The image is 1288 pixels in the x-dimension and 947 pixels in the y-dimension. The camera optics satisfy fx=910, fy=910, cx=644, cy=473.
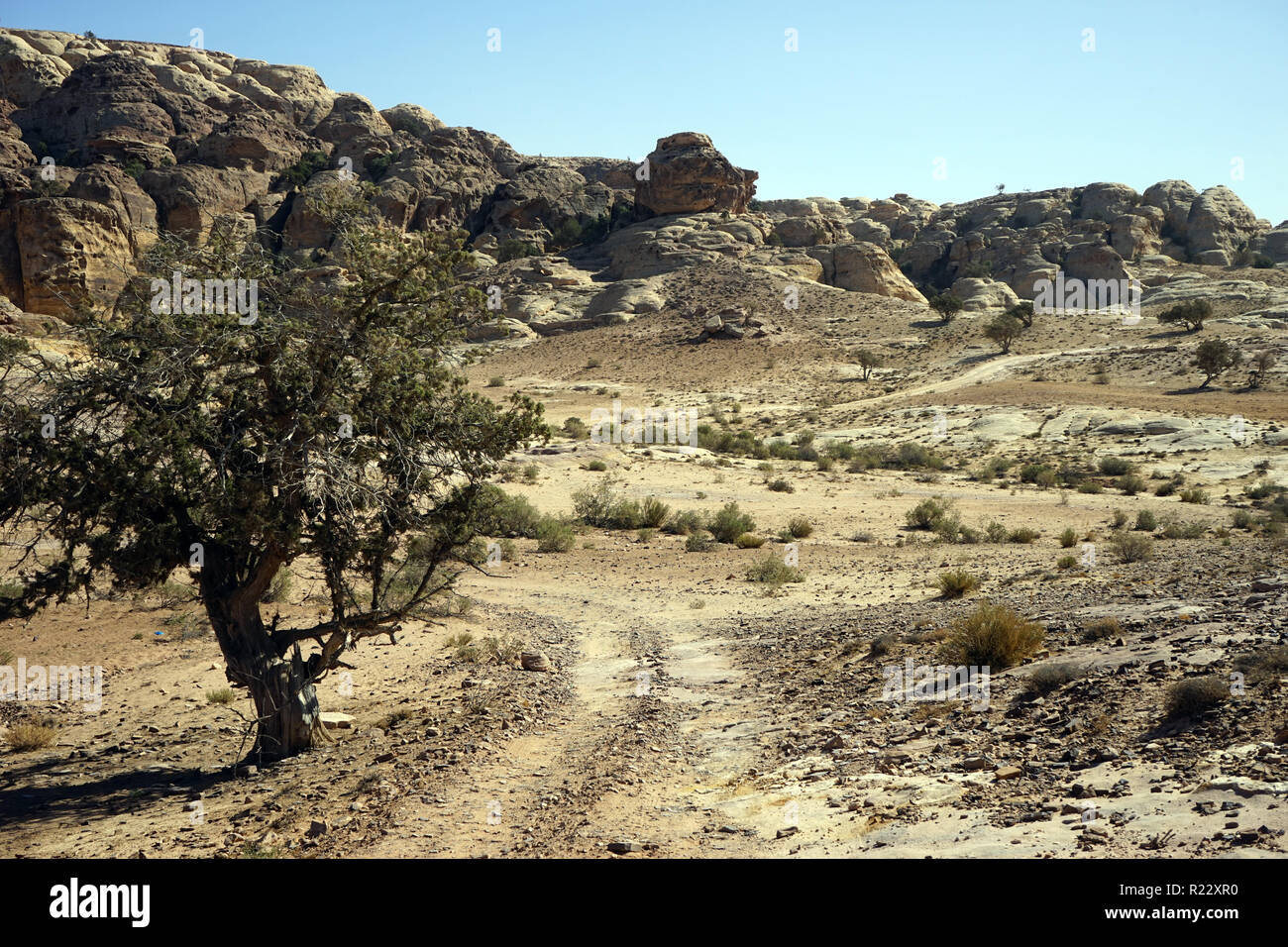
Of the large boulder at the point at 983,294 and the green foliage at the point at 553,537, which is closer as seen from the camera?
the green foliage at the point at 553,537

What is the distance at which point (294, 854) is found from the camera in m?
6.22

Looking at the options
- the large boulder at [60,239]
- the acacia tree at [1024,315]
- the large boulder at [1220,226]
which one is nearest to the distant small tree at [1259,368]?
the acacia tree at [1024,315]

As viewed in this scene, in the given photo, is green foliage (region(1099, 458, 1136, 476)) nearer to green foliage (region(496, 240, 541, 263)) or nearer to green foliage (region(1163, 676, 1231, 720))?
green foliage (region(1163, 676, 1231, 720))

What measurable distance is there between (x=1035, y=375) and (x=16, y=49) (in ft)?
308

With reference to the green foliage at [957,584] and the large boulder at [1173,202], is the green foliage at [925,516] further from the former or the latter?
the large boulder at [1173,202]

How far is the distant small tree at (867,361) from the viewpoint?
168 ft

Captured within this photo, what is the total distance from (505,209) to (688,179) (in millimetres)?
17855

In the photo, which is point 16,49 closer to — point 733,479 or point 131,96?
point 131,96

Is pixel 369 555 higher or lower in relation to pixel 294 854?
higher

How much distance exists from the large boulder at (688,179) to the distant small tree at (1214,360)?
1822 inches

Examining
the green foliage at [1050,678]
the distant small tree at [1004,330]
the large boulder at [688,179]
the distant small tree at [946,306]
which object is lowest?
the green foliage at [1050,678]

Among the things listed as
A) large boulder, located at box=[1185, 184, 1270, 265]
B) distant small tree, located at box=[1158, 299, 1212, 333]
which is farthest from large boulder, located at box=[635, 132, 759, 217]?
large boulder, located at box=[1185, 184, 1270, 265]

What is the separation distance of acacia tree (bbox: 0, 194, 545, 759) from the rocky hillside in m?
55.8
